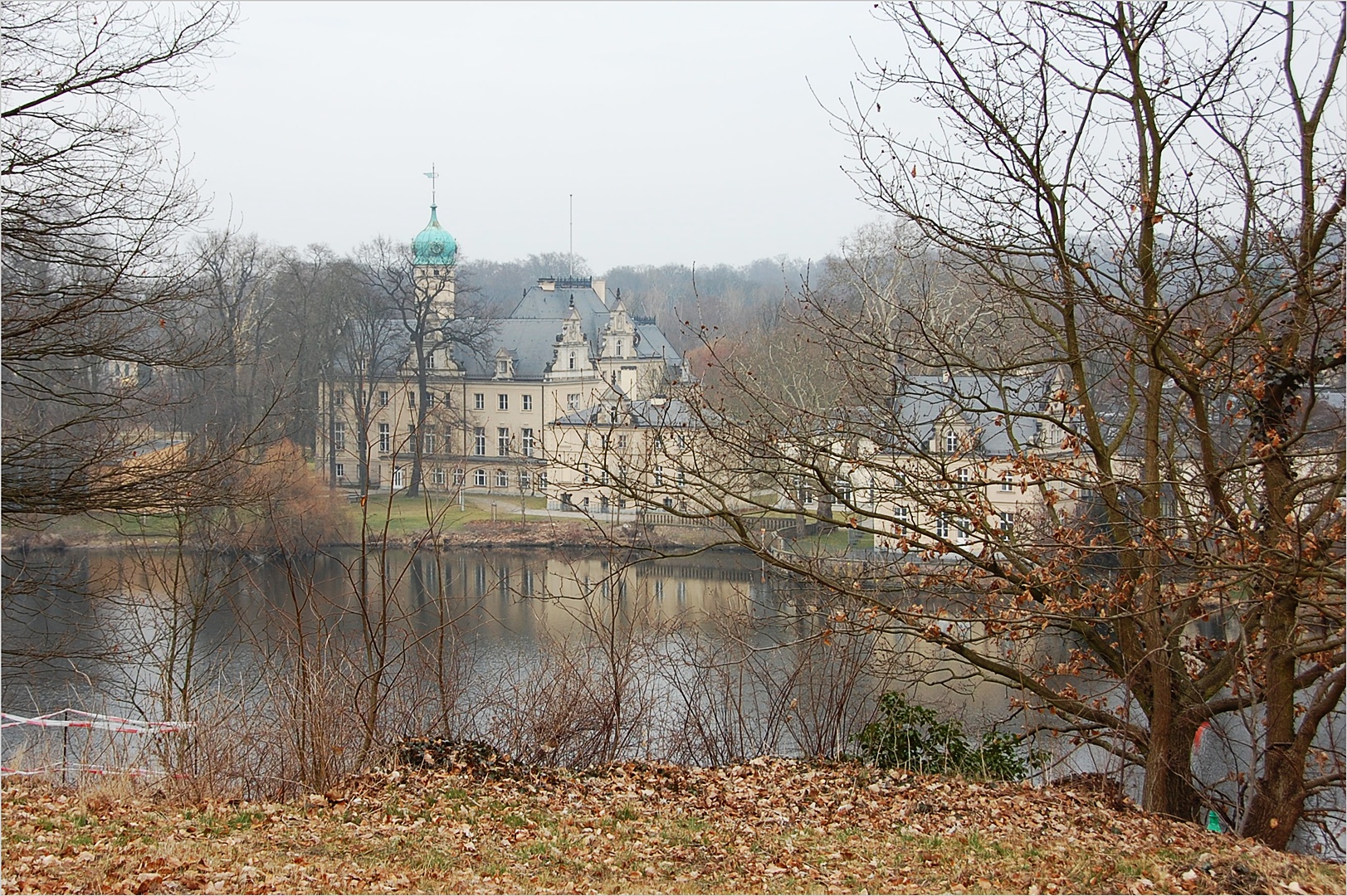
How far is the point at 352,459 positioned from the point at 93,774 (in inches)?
1186

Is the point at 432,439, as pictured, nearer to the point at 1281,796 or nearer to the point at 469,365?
the point at 469,365

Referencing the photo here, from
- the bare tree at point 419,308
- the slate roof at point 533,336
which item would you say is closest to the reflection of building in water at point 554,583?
the bare tree at point 419,308

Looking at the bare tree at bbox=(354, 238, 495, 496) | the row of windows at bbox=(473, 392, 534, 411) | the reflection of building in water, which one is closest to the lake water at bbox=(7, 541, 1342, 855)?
the reflection of building in water

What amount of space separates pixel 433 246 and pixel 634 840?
3385 centimetres

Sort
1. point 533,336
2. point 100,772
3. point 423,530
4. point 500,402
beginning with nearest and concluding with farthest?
1. point 100,772
2. point 423,530
3. point 500,402
4. point 533,336

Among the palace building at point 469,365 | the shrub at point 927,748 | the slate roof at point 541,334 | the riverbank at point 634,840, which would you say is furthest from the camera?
the slate roof at point 541,334

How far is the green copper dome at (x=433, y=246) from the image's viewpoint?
123 feet

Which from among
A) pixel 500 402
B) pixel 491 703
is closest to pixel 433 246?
pixel 500 402

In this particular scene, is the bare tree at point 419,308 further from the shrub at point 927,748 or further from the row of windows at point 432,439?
the shrub at point 927,748

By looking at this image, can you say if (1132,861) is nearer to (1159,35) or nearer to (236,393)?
(1159,35)

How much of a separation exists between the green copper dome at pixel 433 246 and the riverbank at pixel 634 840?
1248 inches

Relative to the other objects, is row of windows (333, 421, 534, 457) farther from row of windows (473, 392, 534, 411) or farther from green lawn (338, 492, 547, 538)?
green lawn (338, 492, 547, 538)

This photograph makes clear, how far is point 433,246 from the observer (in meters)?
37.4

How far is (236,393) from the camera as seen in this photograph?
26.7m
